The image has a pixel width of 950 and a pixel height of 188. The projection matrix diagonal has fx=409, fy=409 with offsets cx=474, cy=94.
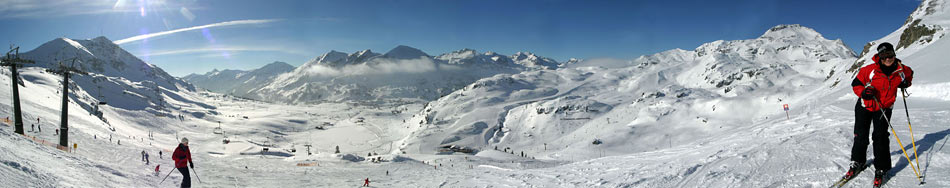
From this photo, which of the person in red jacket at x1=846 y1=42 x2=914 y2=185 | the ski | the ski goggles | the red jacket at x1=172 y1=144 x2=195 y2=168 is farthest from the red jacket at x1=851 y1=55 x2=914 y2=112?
the red jacket at x1=172 y1=144 x2=195 y2=168

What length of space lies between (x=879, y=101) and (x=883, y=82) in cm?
35

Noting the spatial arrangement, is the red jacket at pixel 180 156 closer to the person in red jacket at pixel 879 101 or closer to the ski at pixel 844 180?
the ski at pixel 844 180

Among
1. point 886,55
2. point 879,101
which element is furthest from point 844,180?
point 886,55

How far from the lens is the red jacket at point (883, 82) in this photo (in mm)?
6830

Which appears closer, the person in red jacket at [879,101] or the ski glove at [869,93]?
the person in red jacket at [879,101]

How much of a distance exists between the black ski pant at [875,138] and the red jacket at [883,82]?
13 cm

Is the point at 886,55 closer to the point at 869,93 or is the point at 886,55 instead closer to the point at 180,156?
the point at 869,93

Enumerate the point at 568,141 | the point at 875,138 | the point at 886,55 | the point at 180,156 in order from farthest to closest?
the point at 568,141 → the point at 180,156 → the point at 886,55 → the point at 875,138

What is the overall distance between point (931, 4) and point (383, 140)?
13656 centimetres

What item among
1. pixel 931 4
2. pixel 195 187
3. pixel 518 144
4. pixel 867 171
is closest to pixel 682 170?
pixel 867 171

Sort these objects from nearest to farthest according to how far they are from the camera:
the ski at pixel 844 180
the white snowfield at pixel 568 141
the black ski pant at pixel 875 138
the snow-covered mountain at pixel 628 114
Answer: the black ski pant at pixel 875 138 → the ski at pixel 844 180 → the white snowfield at pixel 568 141 → the snow-covered mountain at pixel 628 114

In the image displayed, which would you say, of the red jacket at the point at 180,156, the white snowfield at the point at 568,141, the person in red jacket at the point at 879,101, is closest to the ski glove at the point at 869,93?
the person in red jacket at the point at 879,101

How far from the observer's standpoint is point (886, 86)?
688 cm

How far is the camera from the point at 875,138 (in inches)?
266
